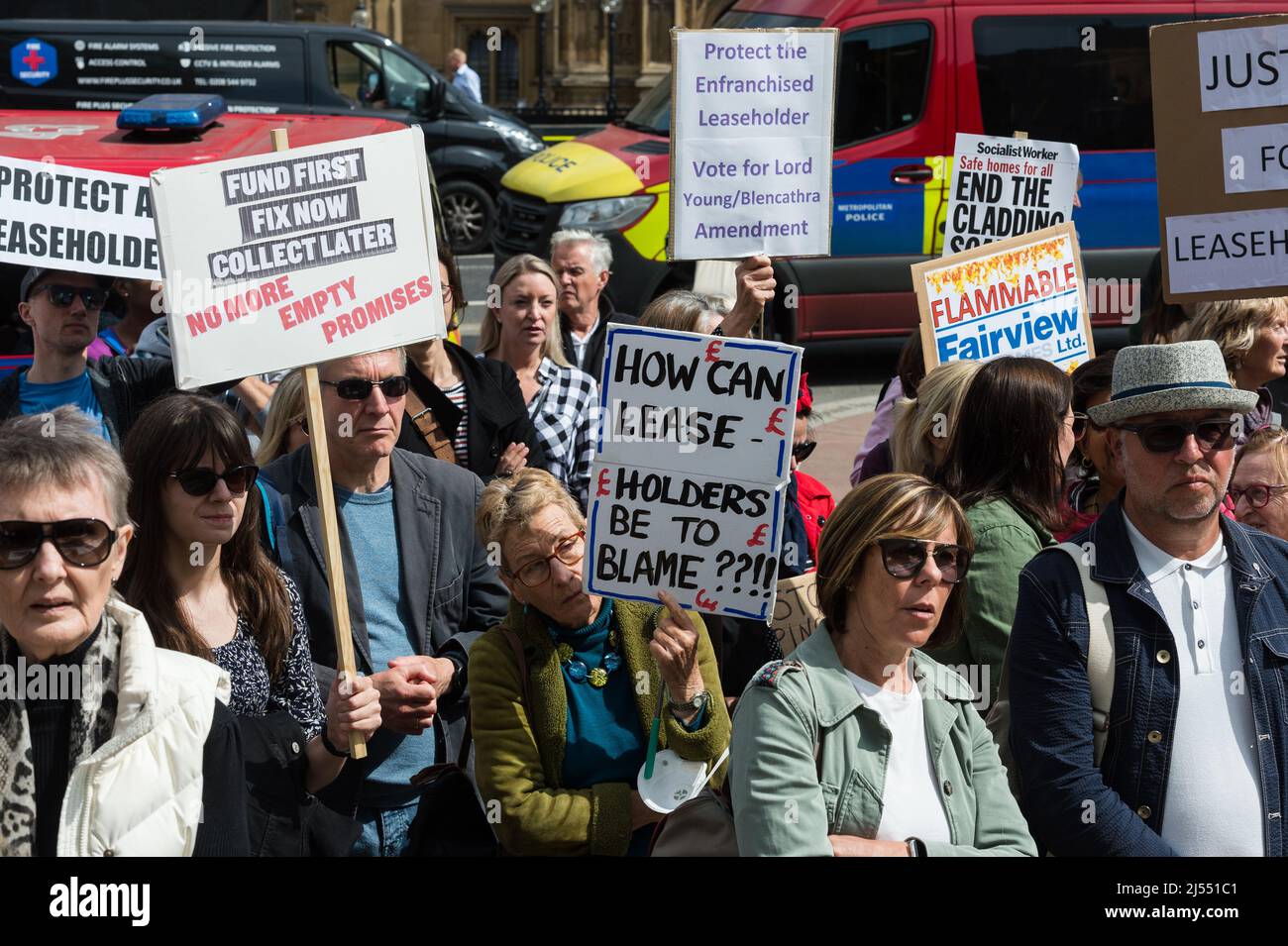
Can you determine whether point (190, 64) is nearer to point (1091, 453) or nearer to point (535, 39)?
point (1091, 453)

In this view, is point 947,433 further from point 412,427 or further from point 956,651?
point 412,427

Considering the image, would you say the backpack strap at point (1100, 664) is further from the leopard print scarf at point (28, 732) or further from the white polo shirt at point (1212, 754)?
the leopard print scarf at point (28, 732)

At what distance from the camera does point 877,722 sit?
10.4 feet

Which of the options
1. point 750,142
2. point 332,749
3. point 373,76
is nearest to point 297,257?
point 332,749

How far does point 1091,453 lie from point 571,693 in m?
1.90

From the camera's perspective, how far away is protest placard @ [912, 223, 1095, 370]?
19.4 ft

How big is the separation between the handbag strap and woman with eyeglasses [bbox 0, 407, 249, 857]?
2.39m

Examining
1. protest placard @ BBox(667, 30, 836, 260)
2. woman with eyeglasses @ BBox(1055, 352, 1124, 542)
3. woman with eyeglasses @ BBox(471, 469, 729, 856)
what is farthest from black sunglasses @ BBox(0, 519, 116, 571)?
protest placard @ BBox(667, 30, 836, 260)

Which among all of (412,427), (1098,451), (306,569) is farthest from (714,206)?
(306,569)

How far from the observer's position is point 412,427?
5336 mm

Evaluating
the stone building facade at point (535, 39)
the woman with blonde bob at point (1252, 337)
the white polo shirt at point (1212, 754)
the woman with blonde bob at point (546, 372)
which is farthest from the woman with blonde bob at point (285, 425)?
the stone building facade at point (535, 39)

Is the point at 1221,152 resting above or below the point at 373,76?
below

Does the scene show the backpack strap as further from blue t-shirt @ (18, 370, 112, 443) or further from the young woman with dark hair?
blue t-shirt @ (18, 370, 112, 443)

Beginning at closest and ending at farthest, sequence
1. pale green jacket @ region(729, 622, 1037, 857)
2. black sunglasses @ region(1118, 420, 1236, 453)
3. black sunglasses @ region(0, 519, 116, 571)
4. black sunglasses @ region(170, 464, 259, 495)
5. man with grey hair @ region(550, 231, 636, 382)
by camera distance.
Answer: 1. black sunglasses @ region(0, 519, 116, 571)
2. pale green jacket @ region(729, 622, 1037, 857)
3. black sunglasses @ region(1118, 420, 1236, 453)
4. black sunglasses @ region(170, 464, 259, 495)
5. man with grey hair @ region(550, 231, 636, 382)
